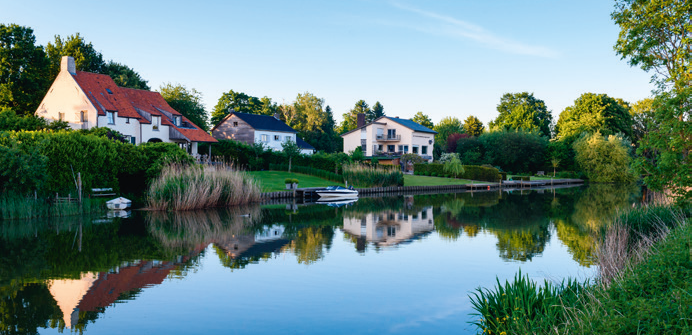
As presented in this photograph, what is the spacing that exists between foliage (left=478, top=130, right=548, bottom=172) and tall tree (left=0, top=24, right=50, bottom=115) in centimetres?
5648

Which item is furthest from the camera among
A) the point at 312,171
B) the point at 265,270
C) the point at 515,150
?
the point at 515,150

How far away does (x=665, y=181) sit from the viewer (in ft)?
51.2

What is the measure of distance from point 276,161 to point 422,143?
106 feet

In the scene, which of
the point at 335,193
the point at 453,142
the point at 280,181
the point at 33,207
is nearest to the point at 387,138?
the point at 453,142

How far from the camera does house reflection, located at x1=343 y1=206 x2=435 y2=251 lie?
63.2 ft

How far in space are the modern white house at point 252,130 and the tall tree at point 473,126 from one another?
41.8 meters

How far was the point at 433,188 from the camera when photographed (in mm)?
48656

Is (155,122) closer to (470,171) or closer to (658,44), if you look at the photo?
(470,171)

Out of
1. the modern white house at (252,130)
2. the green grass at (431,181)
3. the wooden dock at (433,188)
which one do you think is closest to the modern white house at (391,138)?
the modern white house at (252,130)

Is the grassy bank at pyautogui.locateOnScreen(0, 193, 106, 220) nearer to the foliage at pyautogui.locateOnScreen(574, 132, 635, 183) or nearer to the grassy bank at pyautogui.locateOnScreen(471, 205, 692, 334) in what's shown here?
the grassy bank at pyautogui.locateOnScreen(471, 205, 692, 334)

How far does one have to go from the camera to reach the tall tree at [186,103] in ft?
220

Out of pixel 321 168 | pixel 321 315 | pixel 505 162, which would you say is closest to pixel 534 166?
pixel 505 162

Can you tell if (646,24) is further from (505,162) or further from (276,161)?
(505,162)

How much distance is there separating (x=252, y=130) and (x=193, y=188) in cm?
4396
